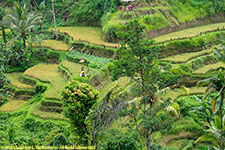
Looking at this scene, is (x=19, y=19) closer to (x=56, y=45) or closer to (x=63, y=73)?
(x=56, y=45)

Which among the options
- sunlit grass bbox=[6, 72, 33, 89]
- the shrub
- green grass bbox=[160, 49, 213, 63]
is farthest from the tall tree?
sunlit grass bbox=[6, 72, 33, 89]

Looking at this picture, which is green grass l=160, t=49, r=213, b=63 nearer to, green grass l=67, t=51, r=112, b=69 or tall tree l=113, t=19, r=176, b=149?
green grass l=67, t=51, r=112, b=69

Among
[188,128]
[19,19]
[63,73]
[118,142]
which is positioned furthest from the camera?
[19,19]

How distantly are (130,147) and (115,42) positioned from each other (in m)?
12.0

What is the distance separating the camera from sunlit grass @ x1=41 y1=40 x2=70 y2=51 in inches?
831

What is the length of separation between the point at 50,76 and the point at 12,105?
2.83m

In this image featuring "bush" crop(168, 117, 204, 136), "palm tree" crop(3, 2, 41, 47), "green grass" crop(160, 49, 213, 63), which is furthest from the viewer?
"palm tree" crop(3, 2, 41, 47)

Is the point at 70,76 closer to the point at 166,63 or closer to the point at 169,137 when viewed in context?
the point at 166,63

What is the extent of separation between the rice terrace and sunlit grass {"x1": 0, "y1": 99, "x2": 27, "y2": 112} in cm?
5

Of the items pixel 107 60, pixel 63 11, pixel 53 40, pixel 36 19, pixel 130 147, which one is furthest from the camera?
pixel 63 11

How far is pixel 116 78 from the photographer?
338 inches

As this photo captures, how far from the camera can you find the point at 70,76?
16172 mm

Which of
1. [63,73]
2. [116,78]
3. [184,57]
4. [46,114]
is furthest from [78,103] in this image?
[184,57]

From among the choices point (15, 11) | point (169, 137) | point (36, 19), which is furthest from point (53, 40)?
point (169, 137)
